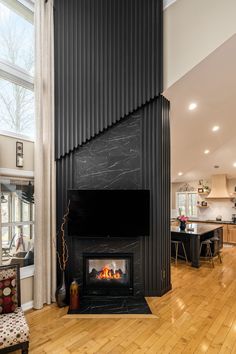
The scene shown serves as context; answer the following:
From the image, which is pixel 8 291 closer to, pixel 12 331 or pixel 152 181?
pixel 12 331

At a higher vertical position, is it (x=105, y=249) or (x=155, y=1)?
(x=155, y=1)

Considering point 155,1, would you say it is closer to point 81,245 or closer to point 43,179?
point 43,179

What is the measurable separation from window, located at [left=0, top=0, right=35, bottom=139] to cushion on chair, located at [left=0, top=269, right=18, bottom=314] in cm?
204

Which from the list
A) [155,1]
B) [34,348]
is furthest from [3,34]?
[34,348]

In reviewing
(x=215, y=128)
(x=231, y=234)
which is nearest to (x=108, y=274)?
(x=215, y=128)

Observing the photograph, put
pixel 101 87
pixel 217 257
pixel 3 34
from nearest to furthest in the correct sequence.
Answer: pixel 3 34
pixel 101 87
pixel 217 257

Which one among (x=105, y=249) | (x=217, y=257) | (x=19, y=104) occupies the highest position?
(x=19, y=104)

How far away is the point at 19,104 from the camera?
373 cm

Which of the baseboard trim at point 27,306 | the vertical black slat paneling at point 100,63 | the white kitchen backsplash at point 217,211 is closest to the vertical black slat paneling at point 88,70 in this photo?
the vertical black slat paneling at point 100,63

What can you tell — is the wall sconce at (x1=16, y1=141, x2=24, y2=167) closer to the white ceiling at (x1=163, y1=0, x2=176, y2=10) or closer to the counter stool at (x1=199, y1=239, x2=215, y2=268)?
the white ceiling at (x1=163, y1=0, x2=176, y2=10)

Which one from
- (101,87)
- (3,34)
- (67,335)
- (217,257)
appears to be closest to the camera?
(67,335)

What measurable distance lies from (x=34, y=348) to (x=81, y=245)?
1.53 meters

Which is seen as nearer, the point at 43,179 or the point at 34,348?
the point at 34,348

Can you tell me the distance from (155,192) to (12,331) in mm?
2708
